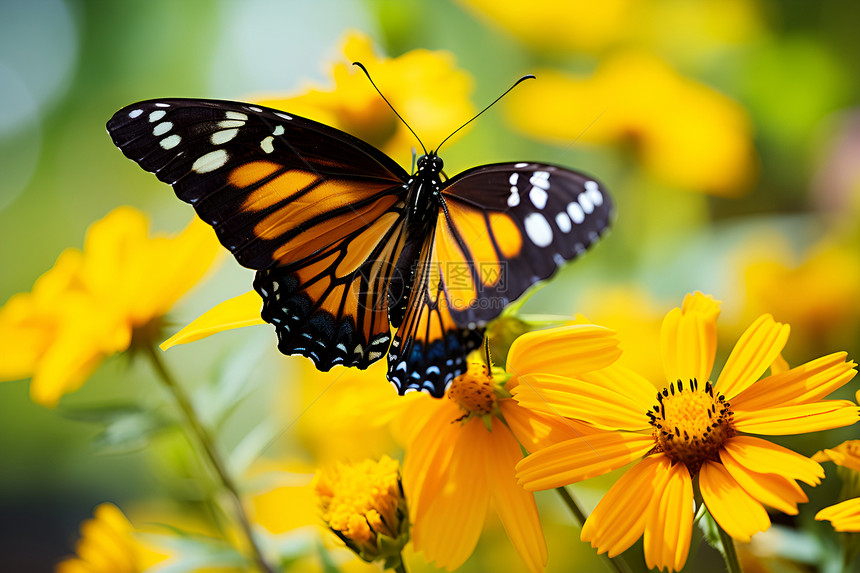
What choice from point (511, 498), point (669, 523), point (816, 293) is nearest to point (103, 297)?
point (511, 498)

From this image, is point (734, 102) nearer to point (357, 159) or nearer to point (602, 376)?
point (357, 159)

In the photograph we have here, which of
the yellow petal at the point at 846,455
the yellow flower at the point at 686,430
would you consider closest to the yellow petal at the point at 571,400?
the yellow flower at the point at 686,430

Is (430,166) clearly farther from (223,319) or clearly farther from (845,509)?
(845,509)

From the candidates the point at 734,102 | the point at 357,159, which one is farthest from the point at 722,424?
the point at 734,102

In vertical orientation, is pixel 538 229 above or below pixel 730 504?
above

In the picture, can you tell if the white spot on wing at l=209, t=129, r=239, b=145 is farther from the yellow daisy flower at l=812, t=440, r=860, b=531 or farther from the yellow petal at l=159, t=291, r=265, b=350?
the yellow daisy flower at l=812, t=440, r=860, b=531

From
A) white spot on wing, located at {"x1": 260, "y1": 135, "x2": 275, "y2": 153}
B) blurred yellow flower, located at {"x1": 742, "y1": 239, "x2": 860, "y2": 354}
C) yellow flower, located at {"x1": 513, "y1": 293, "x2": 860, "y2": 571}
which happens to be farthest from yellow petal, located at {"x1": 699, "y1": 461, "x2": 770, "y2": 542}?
blurred yellow flower, located at {"x1": 742, "y1": 239, "x2": 860, "y2": 354}
